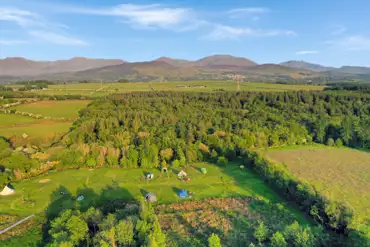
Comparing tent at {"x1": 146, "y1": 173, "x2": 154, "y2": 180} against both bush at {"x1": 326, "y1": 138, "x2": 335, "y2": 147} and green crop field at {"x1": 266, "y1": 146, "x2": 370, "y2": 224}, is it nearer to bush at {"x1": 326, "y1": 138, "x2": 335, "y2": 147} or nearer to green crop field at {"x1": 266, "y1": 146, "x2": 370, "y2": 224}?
green crop field at {"x1": 266, "y1": 146, "x2": 370, "y2": 224}

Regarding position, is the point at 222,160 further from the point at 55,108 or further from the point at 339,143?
the point at 55,108

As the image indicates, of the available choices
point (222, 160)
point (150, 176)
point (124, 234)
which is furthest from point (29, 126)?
point (124, 234)

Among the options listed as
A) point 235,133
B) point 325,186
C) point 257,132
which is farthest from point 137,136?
point 325,186

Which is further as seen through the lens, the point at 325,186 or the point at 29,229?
the point at 325,186

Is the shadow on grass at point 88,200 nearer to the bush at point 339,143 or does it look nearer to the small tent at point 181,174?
the small tent at point 181,174

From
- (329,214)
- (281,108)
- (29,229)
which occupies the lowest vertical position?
(29,229)

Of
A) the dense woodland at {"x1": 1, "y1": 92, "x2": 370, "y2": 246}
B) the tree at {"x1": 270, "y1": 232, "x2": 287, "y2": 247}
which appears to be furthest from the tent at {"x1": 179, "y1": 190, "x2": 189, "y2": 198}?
the tree at {"x1": 270, "y1": 232, "x2": 287, "y2": 247}

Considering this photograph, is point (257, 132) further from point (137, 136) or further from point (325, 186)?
point (137, 136)
